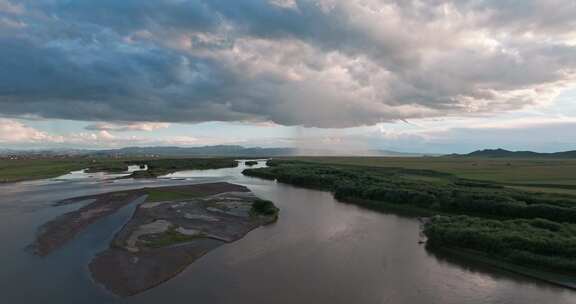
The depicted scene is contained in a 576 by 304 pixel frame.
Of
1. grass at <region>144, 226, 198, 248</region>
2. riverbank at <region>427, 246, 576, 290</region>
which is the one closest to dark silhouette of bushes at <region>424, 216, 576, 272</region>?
riverbank at <region>427, 246, 576, 290</region>

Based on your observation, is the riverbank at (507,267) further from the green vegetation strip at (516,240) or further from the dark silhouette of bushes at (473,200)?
the dark silhouette of bushes at (473,200)

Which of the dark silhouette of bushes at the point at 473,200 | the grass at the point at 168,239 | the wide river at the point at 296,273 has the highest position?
the dark silhouette of bushes at the point at 473,200

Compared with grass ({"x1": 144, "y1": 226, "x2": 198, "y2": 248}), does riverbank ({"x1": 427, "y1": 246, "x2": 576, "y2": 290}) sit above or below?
below

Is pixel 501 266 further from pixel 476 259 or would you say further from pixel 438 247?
pixel 438 247

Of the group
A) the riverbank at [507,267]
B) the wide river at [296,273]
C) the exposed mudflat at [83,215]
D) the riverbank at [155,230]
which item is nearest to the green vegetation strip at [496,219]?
the riverbank at [507,267]

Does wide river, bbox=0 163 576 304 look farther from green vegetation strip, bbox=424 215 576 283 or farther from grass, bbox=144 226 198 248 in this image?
grass, bbox=144 226 198 248

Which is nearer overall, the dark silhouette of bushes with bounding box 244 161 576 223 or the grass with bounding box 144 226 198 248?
the grass with bounding box 144 226 198 248

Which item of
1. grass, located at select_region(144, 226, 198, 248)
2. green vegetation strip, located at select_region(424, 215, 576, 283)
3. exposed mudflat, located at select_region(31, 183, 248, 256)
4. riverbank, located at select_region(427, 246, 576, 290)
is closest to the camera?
riverbank, located at select_region(427, 246, 576, 290)

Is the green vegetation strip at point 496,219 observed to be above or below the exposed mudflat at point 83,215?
above

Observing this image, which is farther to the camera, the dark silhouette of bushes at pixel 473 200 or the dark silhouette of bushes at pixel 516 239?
the dark silhouette of bushes at pixel 473 200

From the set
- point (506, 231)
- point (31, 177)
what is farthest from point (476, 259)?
point (31, 177)
